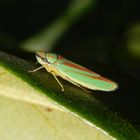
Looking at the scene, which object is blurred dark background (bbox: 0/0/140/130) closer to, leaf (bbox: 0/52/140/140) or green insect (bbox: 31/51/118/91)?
green insect (bbox: 31/51/118/91)

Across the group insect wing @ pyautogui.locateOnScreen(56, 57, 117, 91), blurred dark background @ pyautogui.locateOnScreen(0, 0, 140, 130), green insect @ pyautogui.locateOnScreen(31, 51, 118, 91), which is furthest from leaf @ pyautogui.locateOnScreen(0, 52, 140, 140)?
blurred dark background @ pyautogui.locateOnScreen(0, 0, 140, 130)

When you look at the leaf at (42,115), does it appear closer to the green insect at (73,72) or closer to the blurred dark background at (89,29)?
the green insect at (73,72)

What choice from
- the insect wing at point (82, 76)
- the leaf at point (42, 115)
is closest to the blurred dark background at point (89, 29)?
the insect wing at point (82, 76)

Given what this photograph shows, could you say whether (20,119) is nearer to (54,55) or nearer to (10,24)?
(54,55)

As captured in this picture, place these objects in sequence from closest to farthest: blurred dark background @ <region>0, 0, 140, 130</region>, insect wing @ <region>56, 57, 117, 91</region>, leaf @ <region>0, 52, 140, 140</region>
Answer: leaf @ <region>0, 52, 140, 140</region> < insect wing @ <region>56, 57, 117, 91</region> < blurred dark background @ <region>0, 0, 140, 130</region>

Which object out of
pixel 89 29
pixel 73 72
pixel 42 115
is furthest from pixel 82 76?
pixel 42 115

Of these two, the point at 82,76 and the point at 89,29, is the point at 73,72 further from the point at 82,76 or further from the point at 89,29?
the point at 89,29

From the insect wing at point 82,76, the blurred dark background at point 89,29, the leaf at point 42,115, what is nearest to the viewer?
the leaf at point 42,115

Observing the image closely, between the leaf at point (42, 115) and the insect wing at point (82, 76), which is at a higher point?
the leaf at point (42, 115)
